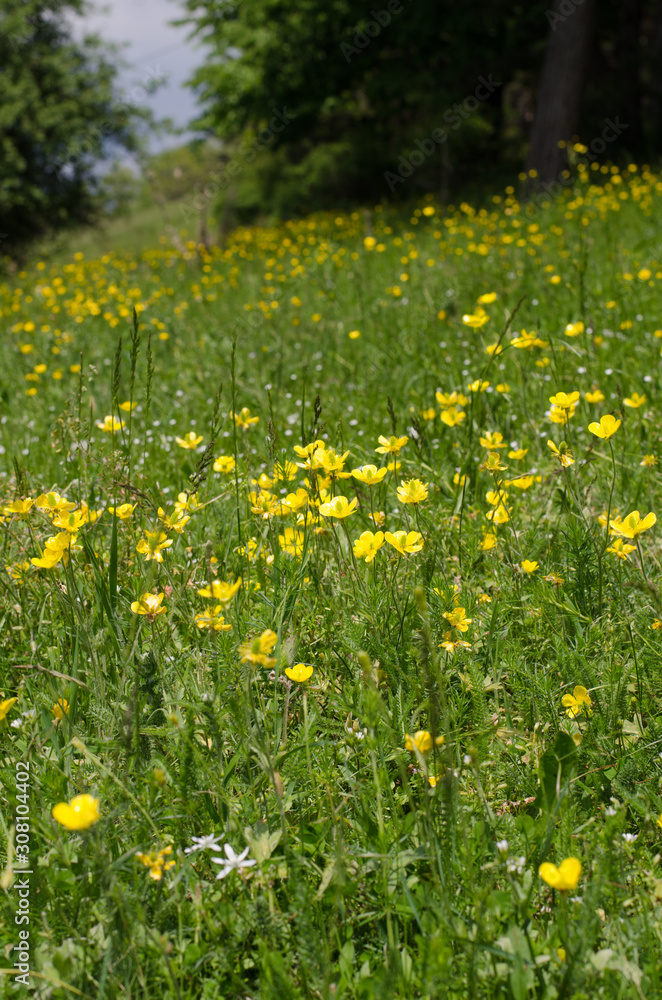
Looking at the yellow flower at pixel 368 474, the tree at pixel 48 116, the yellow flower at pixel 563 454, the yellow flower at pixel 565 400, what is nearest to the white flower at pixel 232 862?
the yellow flower at pixel 368 474

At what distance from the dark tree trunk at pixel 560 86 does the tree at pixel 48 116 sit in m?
13.0

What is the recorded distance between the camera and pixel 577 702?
4.88 ft

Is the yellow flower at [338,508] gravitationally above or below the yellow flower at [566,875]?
above

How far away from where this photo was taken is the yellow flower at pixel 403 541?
1.57 metres

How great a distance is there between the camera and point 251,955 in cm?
120

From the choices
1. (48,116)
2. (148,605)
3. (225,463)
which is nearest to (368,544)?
(148,605)

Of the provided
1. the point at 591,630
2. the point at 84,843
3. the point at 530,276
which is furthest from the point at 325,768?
the point at 530,276

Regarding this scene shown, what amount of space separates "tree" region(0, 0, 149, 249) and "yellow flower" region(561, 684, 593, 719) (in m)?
19.8

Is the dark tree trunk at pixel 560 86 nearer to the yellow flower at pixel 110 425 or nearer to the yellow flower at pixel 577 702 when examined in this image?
the yellow flower at pixel 110 425

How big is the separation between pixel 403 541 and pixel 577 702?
50 cm

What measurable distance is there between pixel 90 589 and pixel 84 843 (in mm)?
811

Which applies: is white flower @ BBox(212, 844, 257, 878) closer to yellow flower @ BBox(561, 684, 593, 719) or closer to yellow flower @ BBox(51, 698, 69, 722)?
yellow flower @ BBox(51, 698, 69, 722)

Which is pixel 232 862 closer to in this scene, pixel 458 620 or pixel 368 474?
pixel 458 620

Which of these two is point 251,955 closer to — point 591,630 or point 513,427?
point 591,630
